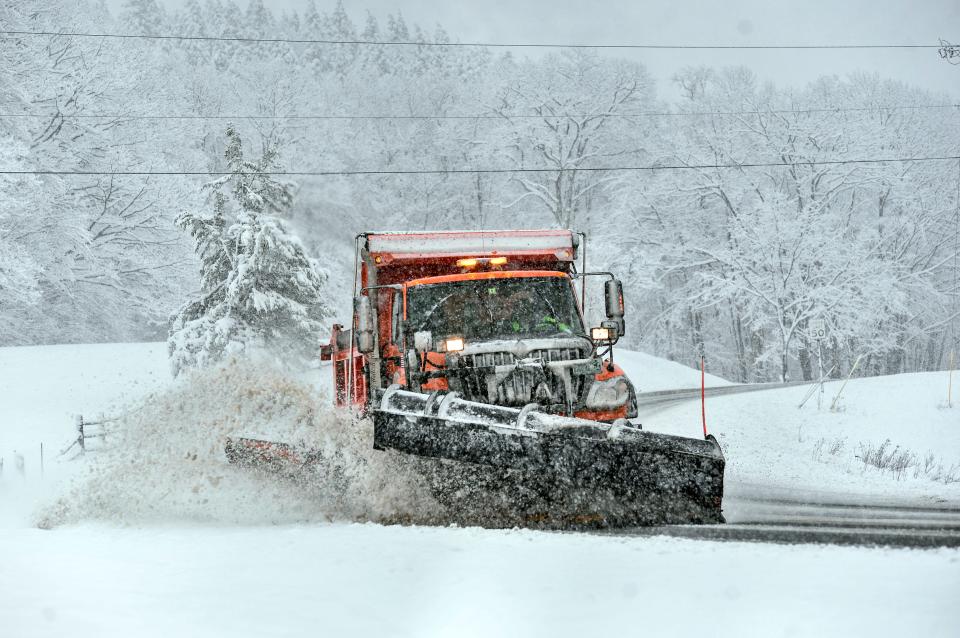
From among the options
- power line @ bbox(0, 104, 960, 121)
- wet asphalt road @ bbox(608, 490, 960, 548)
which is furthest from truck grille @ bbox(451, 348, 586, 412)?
power line @ bbox(0, 104, 960, 121)

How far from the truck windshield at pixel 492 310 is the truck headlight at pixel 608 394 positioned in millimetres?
855

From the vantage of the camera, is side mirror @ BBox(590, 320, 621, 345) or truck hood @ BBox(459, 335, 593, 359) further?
side mirror @ BBox(590, 320, 621, 345)

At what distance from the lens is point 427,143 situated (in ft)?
160

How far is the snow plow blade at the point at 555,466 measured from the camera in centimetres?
630

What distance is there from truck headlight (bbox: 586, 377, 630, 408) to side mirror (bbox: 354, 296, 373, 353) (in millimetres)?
2076

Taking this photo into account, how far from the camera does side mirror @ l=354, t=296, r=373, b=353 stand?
27.0 feet

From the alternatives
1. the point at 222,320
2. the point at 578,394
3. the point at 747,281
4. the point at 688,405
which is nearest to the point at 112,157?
the point at 222,320

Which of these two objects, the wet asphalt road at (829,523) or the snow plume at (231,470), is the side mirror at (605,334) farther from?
the snow plume at (231,470)

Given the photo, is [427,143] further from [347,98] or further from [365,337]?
[365,337]

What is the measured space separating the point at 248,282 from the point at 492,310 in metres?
15.2

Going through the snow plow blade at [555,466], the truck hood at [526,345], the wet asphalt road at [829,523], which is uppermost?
the truck hood at [526,345]

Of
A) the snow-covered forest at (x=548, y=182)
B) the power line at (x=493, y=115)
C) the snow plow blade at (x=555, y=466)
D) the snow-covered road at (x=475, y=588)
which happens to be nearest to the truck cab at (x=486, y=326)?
the snow plow blade at (x=555, y=466)

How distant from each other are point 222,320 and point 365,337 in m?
15.1

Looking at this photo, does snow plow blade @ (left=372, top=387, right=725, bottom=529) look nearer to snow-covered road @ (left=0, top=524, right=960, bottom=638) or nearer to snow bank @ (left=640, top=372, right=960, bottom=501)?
snow-covered road @ (left=0, top=524, right=960, bottom=638)
